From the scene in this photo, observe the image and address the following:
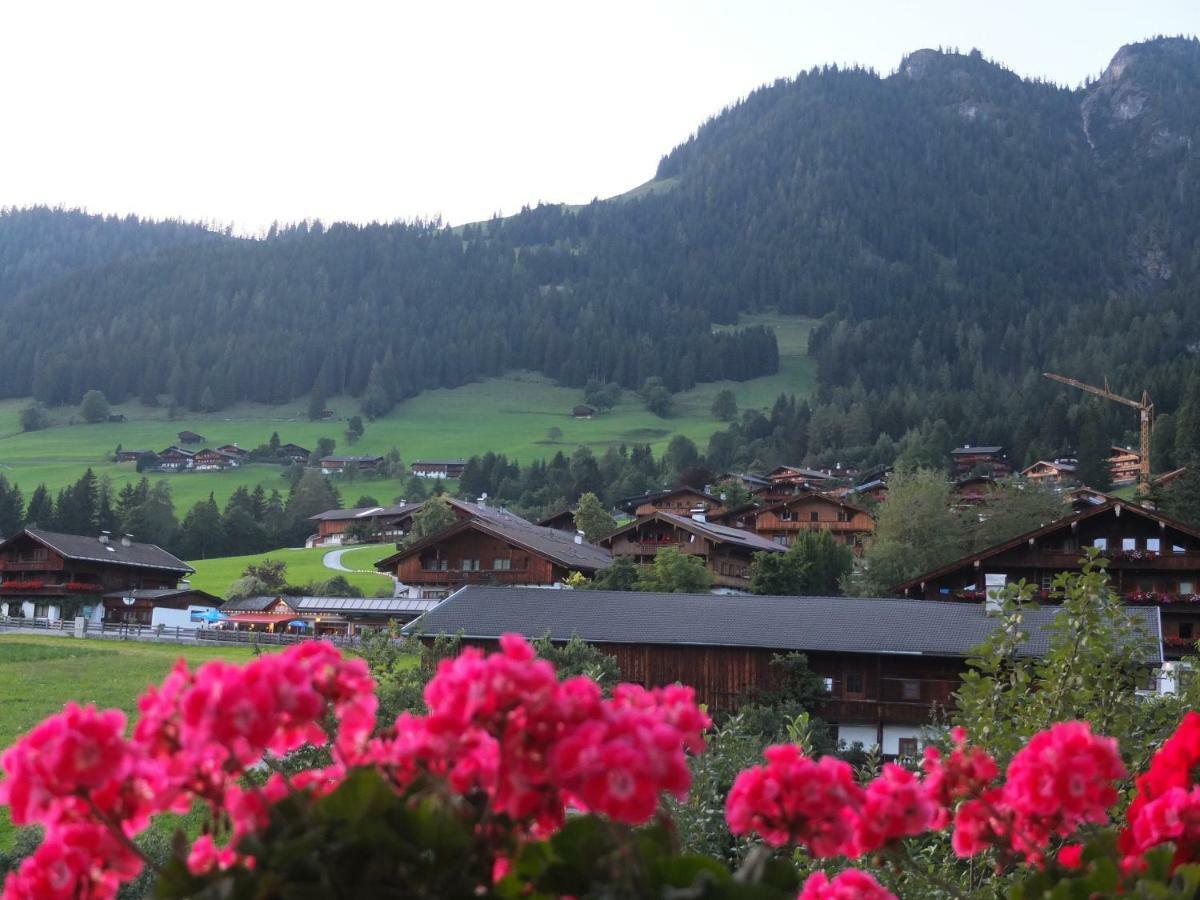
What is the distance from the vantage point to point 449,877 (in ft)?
9.14

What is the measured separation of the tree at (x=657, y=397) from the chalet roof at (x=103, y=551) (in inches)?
4452

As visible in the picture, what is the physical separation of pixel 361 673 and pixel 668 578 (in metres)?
51.6

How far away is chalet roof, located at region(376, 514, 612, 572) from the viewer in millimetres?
60375

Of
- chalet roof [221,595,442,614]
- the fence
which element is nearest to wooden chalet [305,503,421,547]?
chalet roof [221,595,442,614]

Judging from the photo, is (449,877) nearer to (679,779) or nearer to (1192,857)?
(679,779)

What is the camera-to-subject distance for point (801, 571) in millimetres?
60344

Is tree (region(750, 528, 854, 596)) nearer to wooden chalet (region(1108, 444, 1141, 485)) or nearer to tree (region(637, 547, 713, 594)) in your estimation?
tree (region(637, 547, 713, 594))

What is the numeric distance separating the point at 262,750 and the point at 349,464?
478 feet

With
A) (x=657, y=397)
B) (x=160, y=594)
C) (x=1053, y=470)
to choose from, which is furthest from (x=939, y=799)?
(x=657, y=397)

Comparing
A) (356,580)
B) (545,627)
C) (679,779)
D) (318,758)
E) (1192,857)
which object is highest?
(679,779)

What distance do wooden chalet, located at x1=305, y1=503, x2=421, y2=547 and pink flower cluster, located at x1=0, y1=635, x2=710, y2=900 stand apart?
10650 cm

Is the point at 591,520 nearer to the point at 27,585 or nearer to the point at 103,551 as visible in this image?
the point at 103,551

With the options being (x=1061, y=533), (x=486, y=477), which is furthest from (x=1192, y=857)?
(x=486, y=477)

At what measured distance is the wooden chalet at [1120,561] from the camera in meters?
48.7
